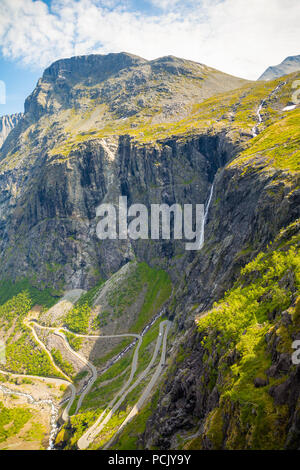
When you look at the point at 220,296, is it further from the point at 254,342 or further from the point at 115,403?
the point at 115,403

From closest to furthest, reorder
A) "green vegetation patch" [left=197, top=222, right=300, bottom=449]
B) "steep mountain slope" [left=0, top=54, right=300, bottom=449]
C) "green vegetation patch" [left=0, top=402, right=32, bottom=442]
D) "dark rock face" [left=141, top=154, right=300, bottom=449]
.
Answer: "green vegetation patch" [left=197, top=222, right=300, bottom=449] → "dark rock face" [left=141, top=154, right=300, bottom=449] → "steep mountain slope" [left=0, top=54, right=300, bottom=449] → "green vegetation patch" [left=0, top=402, right=32, bottom=442]

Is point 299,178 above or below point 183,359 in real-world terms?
above

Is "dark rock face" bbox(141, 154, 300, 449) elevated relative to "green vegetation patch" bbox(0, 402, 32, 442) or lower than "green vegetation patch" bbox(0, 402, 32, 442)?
elevated

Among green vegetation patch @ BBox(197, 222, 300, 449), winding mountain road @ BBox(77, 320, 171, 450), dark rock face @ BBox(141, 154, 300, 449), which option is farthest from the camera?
winding mountain road @ BBox(77, 320, 171, 450)

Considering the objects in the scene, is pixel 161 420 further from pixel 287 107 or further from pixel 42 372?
pixel 287 107

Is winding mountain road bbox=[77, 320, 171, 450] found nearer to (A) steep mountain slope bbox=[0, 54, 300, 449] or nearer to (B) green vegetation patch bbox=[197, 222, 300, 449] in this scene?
(A) steep mountain slope bbox=[0, 54, 300, 449]

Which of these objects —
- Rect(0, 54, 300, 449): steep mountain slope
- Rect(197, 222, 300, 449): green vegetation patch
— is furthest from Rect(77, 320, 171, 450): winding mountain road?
Rect(197, 222, 300, 449): green vegetation patch

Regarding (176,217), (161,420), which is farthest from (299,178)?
(176,217)

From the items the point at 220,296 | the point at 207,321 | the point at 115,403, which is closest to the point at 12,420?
A: the point at 115,403
